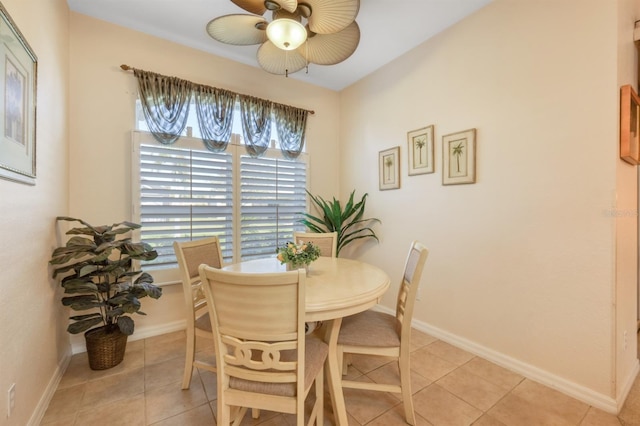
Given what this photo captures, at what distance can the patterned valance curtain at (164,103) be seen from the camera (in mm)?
2389

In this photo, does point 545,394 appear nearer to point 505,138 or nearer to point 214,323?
point 505,138

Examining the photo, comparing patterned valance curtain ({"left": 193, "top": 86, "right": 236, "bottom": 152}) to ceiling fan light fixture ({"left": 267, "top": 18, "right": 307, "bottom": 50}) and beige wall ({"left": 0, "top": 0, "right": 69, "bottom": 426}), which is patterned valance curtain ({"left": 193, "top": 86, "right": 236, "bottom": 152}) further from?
ceiling fan light fixture ({"left": 267, "top": 18, "right": 307, "bottom": 50})

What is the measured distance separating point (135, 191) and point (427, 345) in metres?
2.93

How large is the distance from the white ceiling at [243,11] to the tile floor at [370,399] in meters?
2.84

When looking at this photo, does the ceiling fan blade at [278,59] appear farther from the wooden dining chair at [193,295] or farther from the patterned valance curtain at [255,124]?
the wooden dining chair at [193,295]

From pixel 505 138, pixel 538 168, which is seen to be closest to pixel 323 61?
pixel 505 138

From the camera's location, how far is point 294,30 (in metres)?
1.54

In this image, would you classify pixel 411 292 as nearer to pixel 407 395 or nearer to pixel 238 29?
pixel 407 395

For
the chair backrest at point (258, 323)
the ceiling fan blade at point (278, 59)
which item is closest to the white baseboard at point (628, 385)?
the chair backrest at point (258, 323)

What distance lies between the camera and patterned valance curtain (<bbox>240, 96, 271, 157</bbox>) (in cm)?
288

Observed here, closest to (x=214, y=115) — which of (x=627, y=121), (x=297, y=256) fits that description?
(x=297, y=256)

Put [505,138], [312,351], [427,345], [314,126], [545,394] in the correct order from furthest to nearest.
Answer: [314,126], [427,345], [505,138], [545,394], [312,351]

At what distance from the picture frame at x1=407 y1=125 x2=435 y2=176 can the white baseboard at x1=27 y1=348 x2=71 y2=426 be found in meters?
3.17

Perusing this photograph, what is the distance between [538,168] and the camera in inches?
73.4
